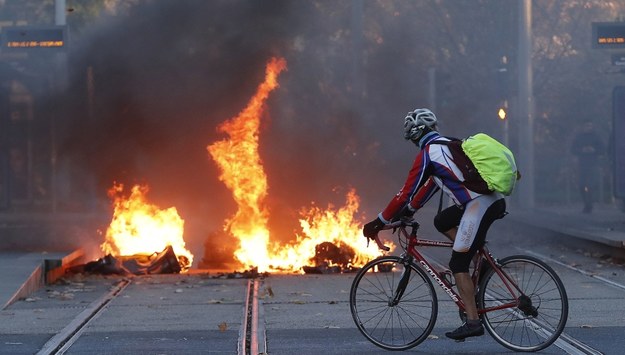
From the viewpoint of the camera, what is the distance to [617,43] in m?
22.5

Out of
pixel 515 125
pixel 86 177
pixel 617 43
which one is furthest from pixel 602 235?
pixel 515 125

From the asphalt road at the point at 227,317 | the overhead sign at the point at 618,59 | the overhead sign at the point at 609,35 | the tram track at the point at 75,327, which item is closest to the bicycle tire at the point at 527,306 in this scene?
the asphalt road at the point at 227,317

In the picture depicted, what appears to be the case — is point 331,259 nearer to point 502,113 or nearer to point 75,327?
point 75,327

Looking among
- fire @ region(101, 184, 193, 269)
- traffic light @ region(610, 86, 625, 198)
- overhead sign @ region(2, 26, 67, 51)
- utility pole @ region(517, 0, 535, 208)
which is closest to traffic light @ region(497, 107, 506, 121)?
utility pole @ region(517, 0, 535, 208)

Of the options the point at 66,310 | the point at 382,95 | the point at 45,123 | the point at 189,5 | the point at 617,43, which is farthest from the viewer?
the point at 382,95

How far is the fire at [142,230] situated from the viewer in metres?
17.5

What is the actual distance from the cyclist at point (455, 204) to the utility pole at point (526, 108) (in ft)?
68.0

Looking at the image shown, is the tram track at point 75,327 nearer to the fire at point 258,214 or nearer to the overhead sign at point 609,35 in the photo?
the fire at point 258,214

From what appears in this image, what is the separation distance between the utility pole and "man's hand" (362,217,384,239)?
68.1 feet

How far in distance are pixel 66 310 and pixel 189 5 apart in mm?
8983

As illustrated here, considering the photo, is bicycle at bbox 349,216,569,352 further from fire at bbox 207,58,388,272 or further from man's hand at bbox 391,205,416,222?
fire at bbox 207,58,388,272

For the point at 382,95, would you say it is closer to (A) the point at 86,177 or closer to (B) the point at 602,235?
(A) the point at 86,177

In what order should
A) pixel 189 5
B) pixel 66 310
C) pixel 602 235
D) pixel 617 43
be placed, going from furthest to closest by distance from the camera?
pixel 617 43
pixel 189 5
pixel 602 235
pixel 66 310

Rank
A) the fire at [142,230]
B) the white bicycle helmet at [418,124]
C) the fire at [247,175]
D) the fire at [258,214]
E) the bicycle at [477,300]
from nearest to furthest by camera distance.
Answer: the bicycle at [477,300], the white bicycle helmet at [418,124], the fire at [258,214], the fire at [247,175], the fire at [142,230]
